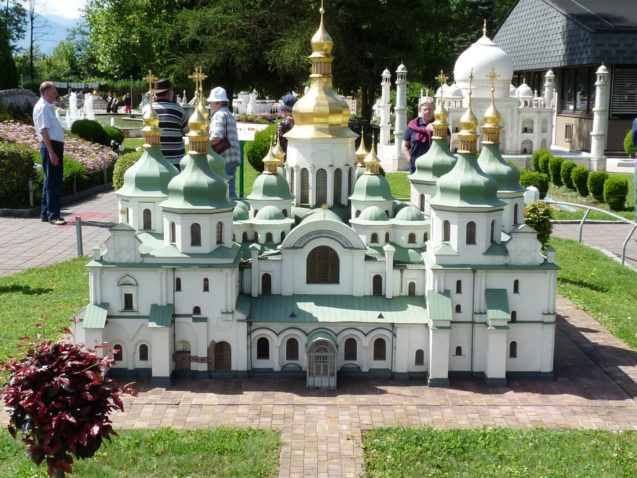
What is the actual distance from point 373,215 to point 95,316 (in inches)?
204

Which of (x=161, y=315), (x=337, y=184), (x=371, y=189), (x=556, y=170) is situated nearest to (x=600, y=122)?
(x=556, y=170)

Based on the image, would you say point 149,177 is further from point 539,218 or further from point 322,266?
point 539,218

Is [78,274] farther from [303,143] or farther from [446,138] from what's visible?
[446,138]

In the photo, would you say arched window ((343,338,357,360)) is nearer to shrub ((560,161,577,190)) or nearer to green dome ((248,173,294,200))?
green dome ((248,173,294,200))

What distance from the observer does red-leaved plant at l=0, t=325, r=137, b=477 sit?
802 centimetres

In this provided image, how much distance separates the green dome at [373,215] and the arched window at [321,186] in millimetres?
1425

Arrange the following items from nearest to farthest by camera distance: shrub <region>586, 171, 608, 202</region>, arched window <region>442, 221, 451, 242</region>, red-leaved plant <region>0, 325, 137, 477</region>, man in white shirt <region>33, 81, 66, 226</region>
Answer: red-leaved plant <region>0, 325, 137, 477</region> → arched window <region>442, 221, 451, 242</region> → man in white shirt <region>33, 81, 66, 226</region> → shrub <region>586, 171, 608, 202</region>

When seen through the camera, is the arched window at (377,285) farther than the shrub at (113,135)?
No

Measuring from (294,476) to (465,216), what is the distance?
17.7 ft

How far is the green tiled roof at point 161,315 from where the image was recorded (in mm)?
13688

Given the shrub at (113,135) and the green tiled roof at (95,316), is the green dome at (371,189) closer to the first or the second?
the green tiled roof at (95,316)

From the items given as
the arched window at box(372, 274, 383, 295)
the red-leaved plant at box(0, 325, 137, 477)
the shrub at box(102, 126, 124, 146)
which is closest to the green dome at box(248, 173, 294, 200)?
the arched window at box(372, 274, 383, 295)

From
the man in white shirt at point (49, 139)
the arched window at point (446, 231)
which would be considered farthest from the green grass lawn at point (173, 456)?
the man in white shirt at point (49, 139)

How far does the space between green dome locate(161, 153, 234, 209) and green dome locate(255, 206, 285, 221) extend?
1.43 meters
